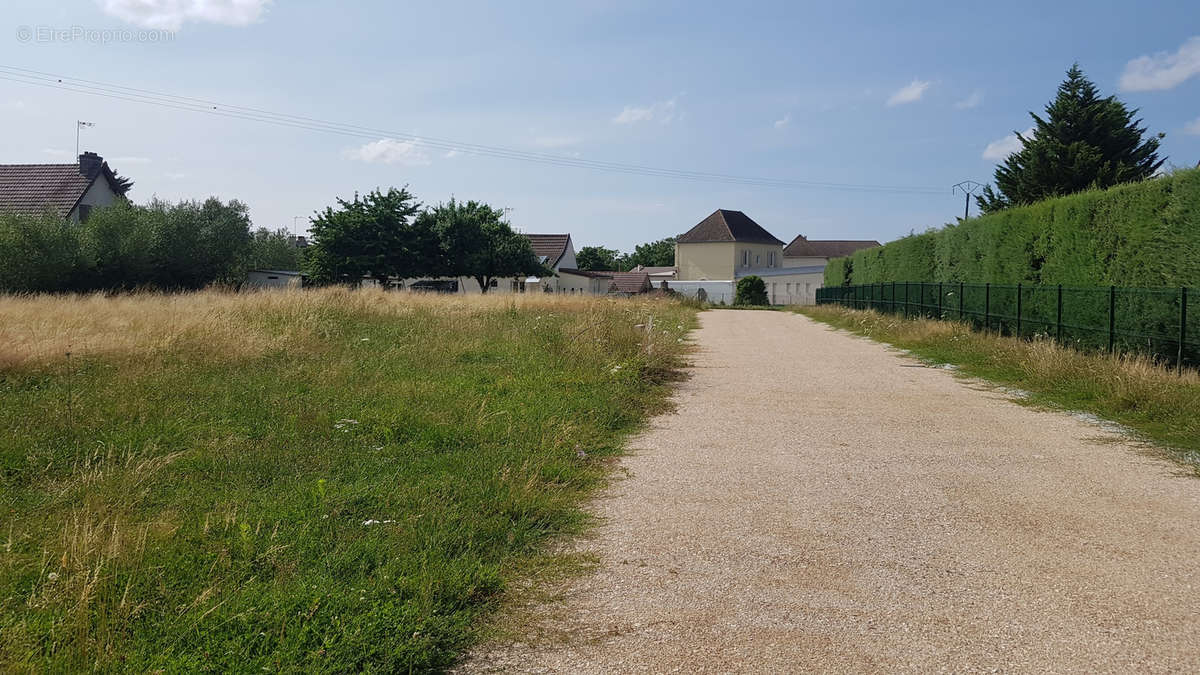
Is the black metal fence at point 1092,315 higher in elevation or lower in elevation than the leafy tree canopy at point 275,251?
lower

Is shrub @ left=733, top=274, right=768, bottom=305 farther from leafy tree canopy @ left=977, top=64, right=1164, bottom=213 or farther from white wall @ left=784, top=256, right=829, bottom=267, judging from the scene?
white wall @ left=784, top=256, right=829, bottom=267

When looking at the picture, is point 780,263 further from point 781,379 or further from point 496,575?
point 496,575

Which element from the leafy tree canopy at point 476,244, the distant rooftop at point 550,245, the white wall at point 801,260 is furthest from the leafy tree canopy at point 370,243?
the white wall at point 801,260

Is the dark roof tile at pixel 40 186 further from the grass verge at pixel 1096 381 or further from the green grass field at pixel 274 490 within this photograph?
the grass verge at pixel 1096 381

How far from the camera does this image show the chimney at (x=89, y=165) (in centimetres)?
4328

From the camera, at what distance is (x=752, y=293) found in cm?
6744

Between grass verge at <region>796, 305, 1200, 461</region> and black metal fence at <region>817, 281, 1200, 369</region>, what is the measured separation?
0.41m

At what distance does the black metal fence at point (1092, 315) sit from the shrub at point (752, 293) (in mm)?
42993

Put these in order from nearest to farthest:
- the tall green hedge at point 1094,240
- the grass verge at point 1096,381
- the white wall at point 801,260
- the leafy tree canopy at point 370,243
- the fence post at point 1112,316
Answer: the grass verge at point 1096,381 → the tall green hedge at point 1094,240 → the fence post at point 1112,316 → the leafy tree canopy at point 370,243 → the white wall at point 801,260

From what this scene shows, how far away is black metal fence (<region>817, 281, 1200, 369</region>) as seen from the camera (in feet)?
38.6

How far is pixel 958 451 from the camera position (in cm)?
817

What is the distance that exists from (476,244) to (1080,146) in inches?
1401

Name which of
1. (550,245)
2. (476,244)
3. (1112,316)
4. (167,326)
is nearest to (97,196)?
(476,244)

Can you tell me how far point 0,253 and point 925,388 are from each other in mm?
29995
